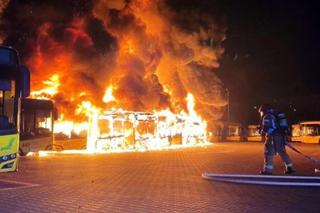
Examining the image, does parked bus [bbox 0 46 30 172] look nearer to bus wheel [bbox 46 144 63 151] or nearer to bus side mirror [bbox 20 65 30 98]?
bus side mirror [bbox 20 65 30 98]

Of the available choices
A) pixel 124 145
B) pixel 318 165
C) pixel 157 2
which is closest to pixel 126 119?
pixel 124 145

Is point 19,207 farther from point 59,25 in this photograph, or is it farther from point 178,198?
point 59,25

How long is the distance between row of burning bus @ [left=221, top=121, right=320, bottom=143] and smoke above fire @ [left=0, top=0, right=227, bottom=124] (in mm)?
4763

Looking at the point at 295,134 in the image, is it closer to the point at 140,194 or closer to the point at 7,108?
the point at 140,194

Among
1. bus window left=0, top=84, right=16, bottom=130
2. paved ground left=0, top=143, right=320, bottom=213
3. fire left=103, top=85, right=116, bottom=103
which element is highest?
fire left=103, top=85, right=116, bottom=103

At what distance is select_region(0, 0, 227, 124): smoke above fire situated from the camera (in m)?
32.5

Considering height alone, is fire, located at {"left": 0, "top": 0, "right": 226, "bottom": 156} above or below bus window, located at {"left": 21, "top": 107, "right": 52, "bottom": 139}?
above

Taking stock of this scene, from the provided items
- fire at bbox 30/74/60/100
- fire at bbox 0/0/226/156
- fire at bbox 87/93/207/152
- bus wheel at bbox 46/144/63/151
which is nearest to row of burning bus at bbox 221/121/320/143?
fire at bbox 0/0/226/156

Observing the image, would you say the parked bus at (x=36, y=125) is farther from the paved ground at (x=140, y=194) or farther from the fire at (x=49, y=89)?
the paved ground at (x=140, y=194)

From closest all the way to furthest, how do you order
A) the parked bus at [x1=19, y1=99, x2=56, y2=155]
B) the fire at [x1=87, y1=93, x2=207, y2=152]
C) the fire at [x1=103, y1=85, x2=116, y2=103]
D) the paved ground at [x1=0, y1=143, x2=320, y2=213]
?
the paved ground at [x1=0, y1=143, x2=320, y2=213]
the parked bus at [x1=19, y1=99, x2=56, y2=155]
the fire at [x1=87, y1=93, x2=207, y2=152]
the fire at [x1=103, y1=85, x2=116, y2=103]

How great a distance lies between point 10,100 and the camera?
11.4m

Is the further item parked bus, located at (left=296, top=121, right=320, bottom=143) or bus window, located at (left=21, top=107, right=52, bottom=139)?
parked bus, located at (left=296, top=121, right=320, bottom=143)

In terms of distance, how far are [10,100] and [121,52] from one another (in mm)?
26816

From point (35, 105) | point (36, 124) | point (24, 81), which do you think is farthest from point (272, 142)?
point (35, 105)
